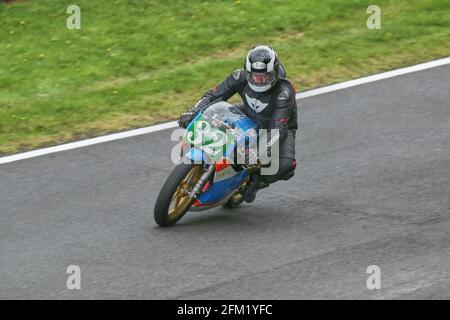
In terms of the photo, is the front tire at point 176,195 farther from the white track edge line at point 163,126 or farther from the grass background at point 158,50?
the grass background at point 158,50

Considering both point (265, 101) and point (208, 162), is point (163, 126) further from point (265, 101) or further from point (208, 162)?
point (208, 162)

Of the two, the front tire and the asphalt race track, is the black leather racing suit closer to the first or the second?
the asphalt race track

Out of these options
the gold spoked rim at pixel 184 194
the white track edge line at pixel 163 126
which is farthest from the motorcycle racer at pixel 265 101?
the white track edge line at pixel 163 126

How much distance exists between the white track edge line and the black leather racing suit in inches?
104

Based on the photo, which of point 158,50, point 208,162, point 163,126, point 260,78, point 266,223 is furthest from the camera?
point 158,50

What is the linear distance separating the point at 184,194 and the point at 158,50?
6088 millimetres

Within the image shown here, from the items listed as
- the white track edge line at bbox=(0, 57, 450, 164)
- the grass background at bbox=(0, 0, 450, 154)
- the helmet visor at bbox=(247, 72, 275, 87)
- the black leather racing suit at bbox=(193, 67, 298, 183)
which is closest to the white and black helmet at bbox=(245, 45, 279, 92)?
the helmet visor at bbox=(247, 72, 275, 87)

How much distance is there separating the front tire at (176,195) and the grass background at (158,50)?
315 centimetres

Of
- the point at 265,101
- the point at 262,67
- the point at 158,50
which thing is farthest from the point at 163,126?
the point at 262,67

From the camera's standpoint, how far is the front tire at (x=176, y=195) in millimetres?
9602

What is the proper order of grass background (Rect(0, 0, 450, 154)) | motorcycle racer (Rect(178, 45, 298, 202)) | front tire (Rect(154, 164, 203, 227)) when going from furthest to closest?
grass background (Rect(0, 0, 450, 154))
motorcycle racer (Rect(178, 45, 298, 202))
front tire (Rect(154, 164, 203, 227))

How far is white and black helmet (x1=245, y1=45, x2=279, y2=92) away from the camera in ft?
32.3

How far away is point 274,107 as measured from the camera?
1011 centimetres
